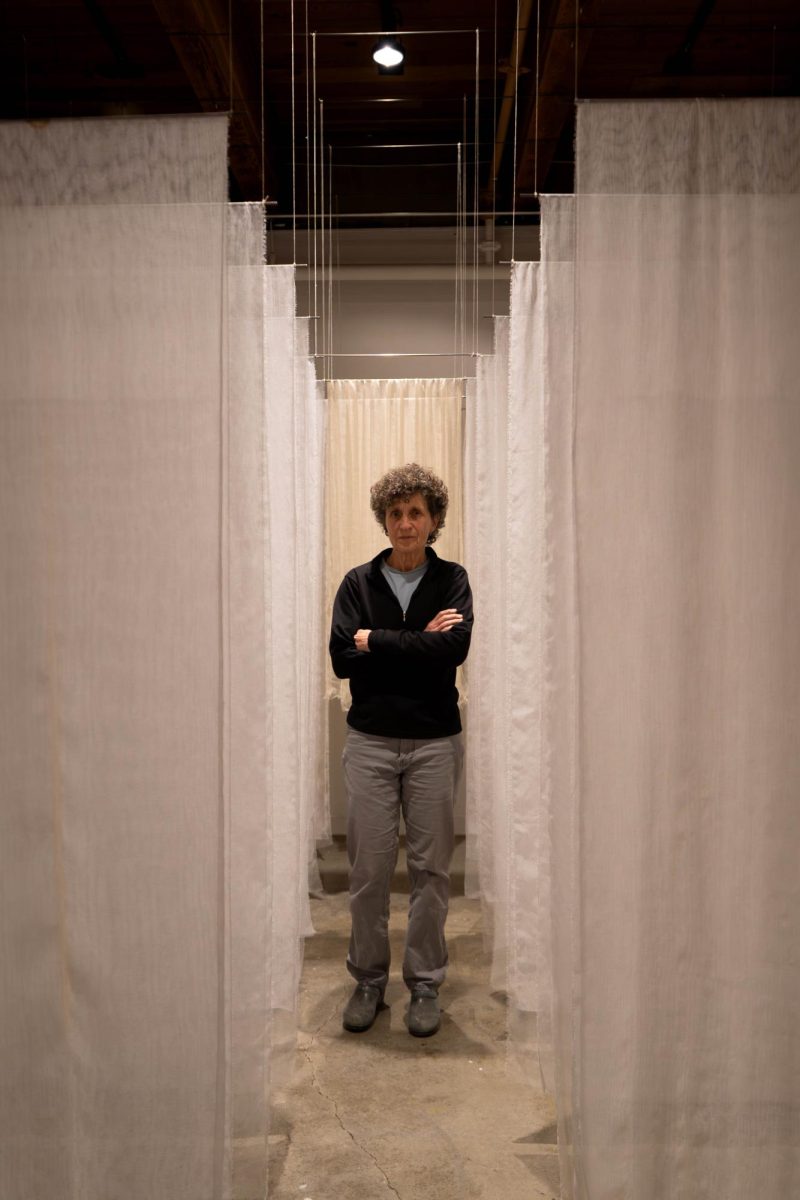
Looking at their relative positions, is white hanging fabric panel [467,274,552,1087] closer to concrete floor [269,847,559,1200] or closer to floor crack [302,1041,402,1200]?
concrete floor [269,847,559,1200]

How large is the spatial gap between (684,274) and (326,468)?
2613 mm

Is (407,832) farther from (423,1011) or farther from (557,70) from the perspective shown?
(557,70)

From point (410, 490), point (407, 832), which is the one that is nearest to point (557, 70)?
point (410, 490)

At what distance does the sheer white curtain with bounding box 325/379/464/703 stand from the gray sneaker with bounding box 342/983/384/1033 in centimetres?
174

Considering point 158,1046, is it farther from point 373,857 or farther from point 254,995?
point 373,857

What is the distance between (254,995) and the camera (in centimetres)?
184

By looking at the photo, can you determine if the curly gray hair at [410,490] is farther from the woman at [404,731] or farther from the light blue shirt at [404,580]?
the light blue shirt at [404,580]

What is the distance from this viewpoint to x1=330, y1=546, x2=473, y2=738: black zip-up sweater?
258 centimetres

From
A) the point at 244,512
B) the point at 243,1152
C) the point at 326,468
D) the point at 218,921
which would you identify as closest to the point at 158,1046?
the point at 218,921

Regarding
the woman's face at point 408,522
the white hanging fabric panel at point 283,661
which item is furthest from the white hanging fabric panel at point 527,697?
the white hanging fabric panel at point 283,661

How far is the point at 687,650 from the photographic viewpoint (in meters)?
1.60

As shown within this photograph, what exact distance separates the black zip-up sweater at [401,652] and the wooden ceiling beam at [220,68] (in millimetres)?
1134

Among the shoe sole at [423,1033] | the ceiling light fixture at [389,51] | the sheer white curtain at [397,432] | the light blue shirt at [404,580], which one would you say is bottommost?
the shoe sole at [423,1033]

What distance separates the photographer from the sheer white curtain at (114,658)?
4.94 ft
